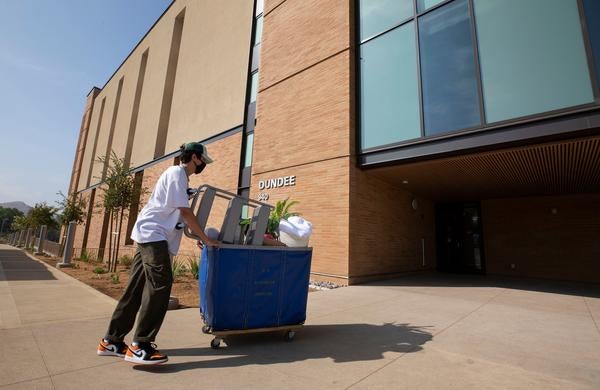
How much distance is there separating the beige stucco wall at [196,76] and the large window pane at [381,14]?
23.9ft

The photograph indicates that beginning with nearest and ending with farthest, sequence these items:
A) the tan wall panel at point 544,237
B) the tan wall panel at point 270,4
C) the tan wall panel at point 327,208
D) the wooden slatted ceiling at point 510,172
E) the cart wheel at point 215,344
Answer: the cart wheel at point 215,344 → the wooden slatted ceiling at point 510,172 → the tan wall panel at point 327,208 → the tan wall panel at point 544,237 → the tan wall panel at point 270,4

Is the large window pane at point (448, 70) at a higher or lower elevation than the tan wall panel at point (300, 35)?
lower

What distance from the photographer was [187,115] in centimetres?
1981

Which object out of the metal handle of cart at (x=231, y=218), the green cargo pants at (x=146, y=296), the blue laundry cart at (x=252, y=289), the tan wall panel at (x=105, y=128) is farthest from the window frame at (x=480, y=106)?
the tan wall panel at (x=105, y=128)

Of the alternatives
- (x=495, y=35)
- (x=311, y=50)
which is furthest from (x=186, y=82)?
(x=495, y=35)

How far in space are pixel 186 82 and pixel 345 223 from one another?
17.4 meters

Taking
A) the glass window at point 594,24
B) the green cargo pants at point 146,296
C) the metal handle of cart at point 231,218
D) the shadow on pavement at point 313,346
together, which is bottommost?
the shadow on pavement at point 313,346

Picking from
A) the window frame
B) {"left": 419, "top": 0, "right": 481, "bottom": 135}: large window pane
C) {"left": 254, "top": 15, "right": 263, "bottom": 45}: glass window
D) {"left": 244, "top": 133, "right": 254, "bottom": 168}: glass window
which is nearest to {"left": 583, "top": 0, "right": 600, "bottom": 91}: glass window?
the window frame

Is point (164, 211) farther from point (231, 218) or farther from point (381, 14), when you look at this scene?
point (381, 14)

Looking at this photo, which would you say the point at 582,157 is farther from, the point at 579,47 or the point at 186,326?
the point at 186,326

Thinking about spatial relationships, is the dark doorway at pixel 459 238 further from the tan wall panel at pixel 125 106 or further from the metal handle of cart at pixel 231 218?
the tan wall panel at pixel 125 106

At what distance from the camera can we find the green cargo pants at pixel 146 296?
262cm

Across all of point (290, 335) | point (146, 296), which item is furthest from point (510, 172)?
point (146, 296)

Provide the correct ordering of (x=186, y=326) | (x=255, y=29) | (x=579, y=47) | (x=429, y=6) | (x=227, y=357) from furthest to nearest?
1. (x=255, y=29)
2. (x=429, y=6)
3. (x=579, y=47)
4. (x=186, y=326)
5. (x=227, y=357)
